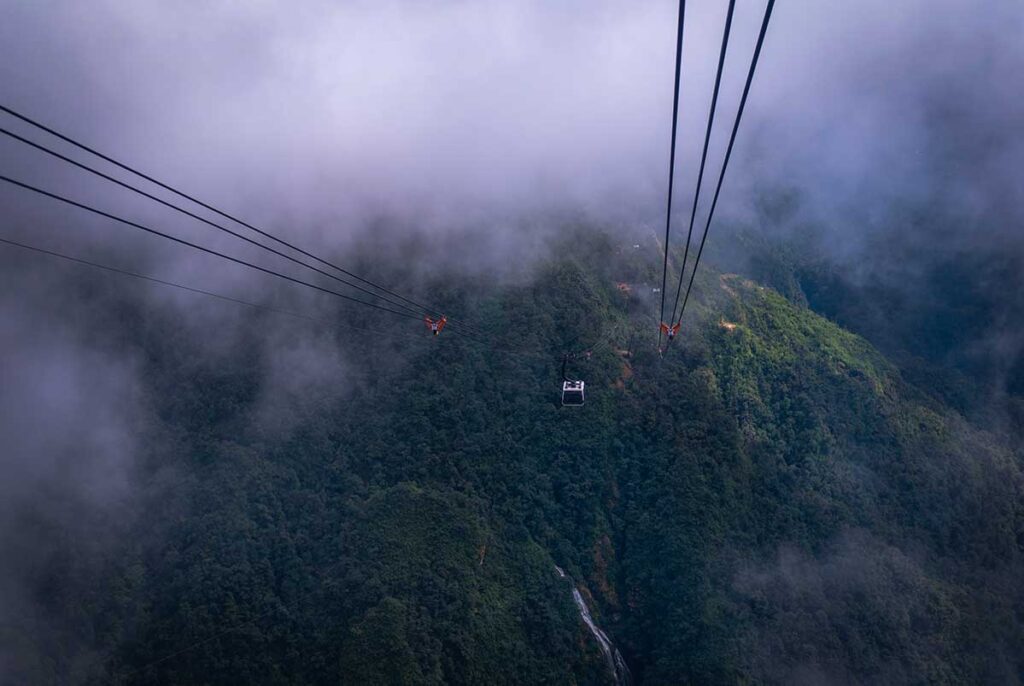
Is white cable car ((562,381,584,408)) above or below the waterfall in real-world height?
above

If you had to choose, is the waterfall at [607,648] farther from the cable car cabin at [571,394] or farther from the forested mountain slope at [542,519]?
the cable car cabin at [571,394]

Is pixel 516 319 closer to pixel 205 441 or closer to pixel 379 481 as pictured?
pixel 379 481

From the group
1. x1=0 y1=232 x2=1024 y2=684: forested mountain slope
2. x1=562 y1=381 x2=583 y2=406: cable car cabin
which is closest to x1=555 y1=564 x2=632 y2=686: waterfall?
x1=0 y1=232 x2=1024 y2=684: forested mountain slope

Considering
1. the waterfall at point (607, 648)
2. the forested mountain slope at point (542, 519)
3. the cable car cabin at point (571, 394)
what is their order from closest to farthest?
the cable car cabin at point (571, 394) < the forested mountain slope at point (542, 519) < the waterfall at point (607, 648)

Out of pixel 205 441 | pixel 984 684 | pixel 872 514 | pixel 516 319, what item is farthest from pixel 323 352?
pixel 984 684

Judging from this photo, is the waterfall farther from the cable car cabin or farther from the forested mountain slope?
the cable car cabin

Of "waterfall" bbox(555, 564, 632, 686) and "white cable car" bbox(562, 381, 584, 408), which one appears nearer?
"white cable car" bbox(562, 381, 584, 408)

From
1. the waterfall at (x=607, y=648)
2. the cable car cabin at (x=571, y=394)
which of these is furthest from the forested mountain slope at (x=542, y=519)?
the cable car cabin at (x=571, y=394)

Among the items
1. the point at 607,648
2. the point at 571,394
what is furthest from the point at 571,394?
the point at 607,648
